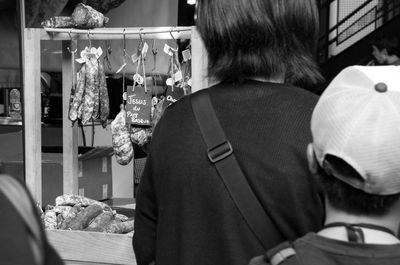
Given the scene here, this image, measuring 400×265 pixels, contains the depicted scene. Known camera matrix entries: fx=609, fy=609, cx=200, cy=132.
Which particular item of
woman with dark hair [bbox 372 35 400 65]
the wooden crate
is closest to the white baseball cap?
the wooden crate

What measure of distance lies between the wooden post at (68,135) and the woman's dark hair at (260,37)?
1.68 meters

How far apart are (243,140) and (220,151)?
7cm

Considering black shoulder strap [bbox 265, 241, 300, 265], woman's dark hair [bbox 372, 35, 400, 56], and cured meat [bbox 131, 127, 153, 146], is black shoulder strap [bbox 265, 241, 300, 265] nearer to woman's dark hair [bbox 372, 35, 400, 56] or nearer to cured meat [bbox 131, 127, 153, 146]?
cured meat [bbox 131, 127, 153, 146]

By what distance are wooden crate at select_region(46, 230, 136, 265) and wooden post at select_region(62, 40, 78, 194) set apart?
1.95ft

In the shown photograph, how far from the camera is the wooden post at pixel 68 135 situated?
3.25 meters

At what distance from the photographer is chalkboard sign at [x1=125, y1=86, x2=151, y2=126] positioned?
2.96 metres

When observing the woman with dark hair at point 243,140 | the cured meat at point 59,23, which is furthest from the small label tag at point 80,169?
the woman with dark hair at point 243,140

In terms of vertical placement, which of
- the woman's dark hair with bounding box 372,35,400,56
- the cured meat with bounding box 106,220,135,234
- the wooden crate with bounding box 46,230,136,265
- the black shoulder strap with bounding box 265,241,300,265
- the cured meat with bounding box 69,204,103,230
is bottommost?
the wooden crate with bounding box 46,230,136,265

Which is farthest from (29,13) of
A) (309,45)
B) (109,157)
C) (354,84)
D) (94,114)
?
(354,84)

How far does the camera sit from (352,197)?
1.27 m

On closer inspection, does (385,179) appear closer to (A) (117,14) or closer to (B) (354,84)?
(B) (354,84)

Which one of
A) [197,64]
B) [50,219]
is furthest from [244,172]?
[50,219]

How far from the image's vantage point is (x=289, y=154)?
1.55 metres

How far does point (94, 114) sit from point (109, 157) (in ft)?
2.76
